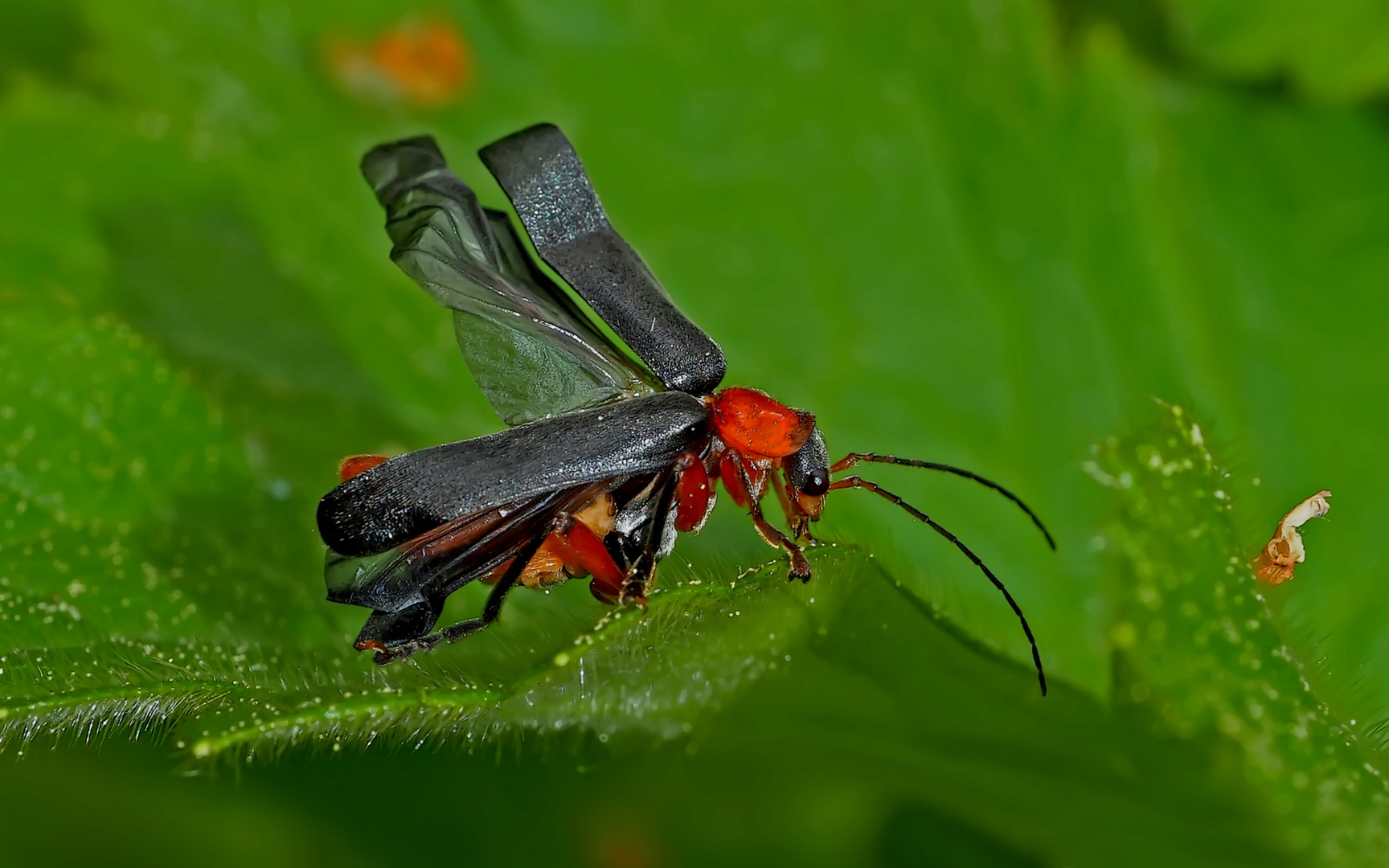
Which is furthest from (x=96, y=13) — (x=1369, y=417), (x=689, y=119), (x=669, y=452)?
(x=1369, y=417)

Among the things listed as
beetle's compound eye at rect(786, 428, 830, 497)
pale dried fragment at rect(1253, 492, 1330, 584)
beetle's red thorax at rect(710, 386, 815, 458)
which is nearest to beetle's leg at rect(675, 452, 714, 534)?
beetle's red thorax at rect(710, 386, 815, 458)

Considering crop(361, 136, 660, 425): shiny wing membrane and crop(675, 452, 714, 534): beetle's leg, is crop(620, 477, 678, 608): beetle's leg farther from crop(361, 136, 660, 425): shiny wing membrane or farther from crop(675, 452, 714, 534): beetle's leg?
crop(361, 136, 660, 425): shiny wing membrane

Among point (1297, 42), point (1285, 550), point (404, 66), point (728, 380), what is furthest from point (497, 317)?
point (1297, 42)

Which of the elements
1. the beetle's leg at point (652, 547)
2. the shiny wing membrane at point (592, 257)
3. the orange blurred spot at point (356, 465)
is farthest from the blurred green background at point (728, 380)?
the shiny wing membrane at point (592, 257)

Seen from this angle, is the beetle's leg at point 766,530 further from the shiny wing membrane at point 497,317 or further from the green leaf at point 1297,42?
the green leaf at point 1297,42

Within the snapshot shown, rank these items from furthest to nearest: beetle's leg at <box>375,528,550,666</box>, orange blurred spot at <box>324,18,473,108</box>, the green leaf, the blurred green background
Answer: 1. orange blurred spot at <box>324,18,473,108</box>
2. the green leaf
3. beetle's leg at <box>375,528,550,666</box>
4. the blurred green background

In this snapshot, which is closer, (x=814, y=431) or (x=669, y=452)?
(x=669, y=452)

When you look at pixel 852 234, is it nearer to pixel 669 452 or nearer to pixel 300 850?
pixel 669 452
